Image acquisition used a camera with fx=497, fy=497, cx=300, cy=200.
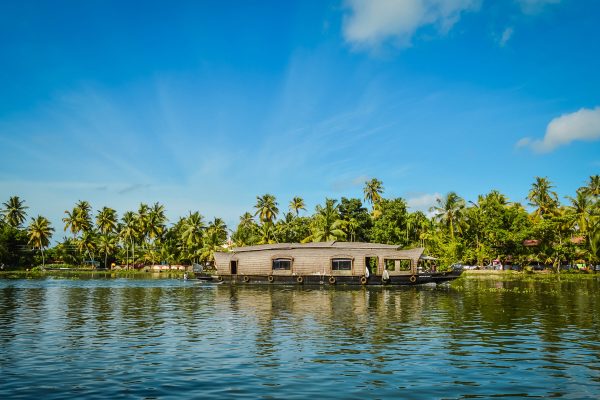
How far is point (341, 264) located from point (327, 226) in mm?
24589

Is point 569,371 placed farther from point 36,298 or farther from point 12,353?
point 36,298

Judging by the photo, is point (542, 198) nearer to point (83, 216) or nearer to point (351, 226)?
point (351, 226)

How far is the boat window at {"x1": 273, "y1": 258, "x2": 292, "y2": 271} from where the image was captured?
4609 cm

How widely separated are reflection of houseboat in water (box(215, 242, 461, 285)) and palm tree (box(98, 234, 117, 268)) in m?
64.3

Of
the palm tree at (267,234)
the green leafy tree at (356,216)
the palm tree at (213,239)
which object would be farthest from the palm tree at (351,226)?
the palm tree at (213,239)

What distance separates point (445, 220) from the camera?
77.8 m

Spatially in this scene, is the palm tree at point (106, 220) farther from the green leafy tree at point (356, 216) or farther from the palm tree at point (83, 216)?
the green leafy tree at point (356, 216)

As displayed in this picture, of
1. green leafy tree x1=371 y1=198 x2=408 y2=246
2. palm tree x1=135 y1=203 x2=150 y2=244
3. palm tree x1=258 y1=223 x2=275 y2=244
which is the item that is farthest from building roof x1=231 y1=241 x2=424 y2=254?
palm tree x1=135 y1=203 x2=150 y2=244

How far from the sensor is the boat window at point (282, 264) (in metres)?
46.1

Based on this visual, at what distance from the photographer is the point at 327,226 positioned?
68812 mm

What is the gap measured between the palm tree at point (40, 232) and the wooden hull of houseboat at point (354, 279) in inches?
2523

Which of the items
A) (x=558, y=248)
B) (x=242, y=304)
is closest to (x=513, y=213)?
(x=558, y=248)

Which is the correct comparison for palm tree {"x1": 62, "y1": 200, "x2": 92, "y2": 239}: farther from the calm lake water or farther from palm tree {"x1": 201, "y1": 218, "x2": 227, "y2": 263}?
the calm lake water

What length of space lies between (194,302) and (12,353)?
16723 millimetres
